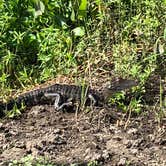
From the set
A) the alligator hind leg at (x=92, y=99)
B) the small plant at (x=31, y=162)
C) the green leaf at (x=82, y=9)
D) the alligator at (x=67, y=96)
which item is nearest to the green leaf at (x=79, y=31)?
the green leaf at (x=82, y=9)

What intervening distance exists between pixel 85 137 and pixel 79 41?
76.4 inches

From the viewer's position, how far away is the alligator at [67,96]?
594cm

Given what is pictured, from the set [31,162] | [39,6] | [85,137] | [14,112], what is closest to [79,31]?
[39,6]

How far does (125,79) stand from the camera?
20.5 feet

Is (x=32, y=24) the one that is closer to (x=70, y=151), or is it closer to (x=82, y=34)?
(x=82, y=34)

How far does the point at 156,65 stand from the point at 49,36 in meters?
1.28

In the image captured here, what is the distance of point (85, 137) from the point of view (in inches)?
208

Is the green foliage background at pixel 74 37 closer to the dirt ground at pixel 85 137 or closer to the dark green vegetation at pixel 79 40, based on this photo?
the dark green vegetation at pixel 79 40

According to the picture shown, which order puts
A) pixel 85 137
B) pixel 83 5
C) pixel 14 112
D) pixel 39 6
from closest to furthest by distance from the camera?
pixel 85 137 < pixel 14 112 < pixel 39 6 < pixel 83 5

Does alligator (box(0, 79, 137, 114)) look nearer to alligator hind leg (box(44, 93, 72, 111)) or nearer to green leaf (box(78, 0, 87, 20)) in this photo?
alligator hind leg (box(44, 93, 72, 111))

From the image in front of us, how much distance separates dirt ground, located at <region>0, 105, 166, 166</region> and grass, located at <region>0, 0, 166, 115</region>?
80cm

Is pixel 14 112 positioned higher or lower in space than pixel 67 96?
lower

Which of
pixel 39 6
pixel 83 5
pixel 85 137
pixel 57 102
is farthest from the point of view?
pixel 83 5

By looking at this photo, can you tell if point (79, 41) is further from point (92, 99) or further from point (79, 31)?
point (92, 99)
